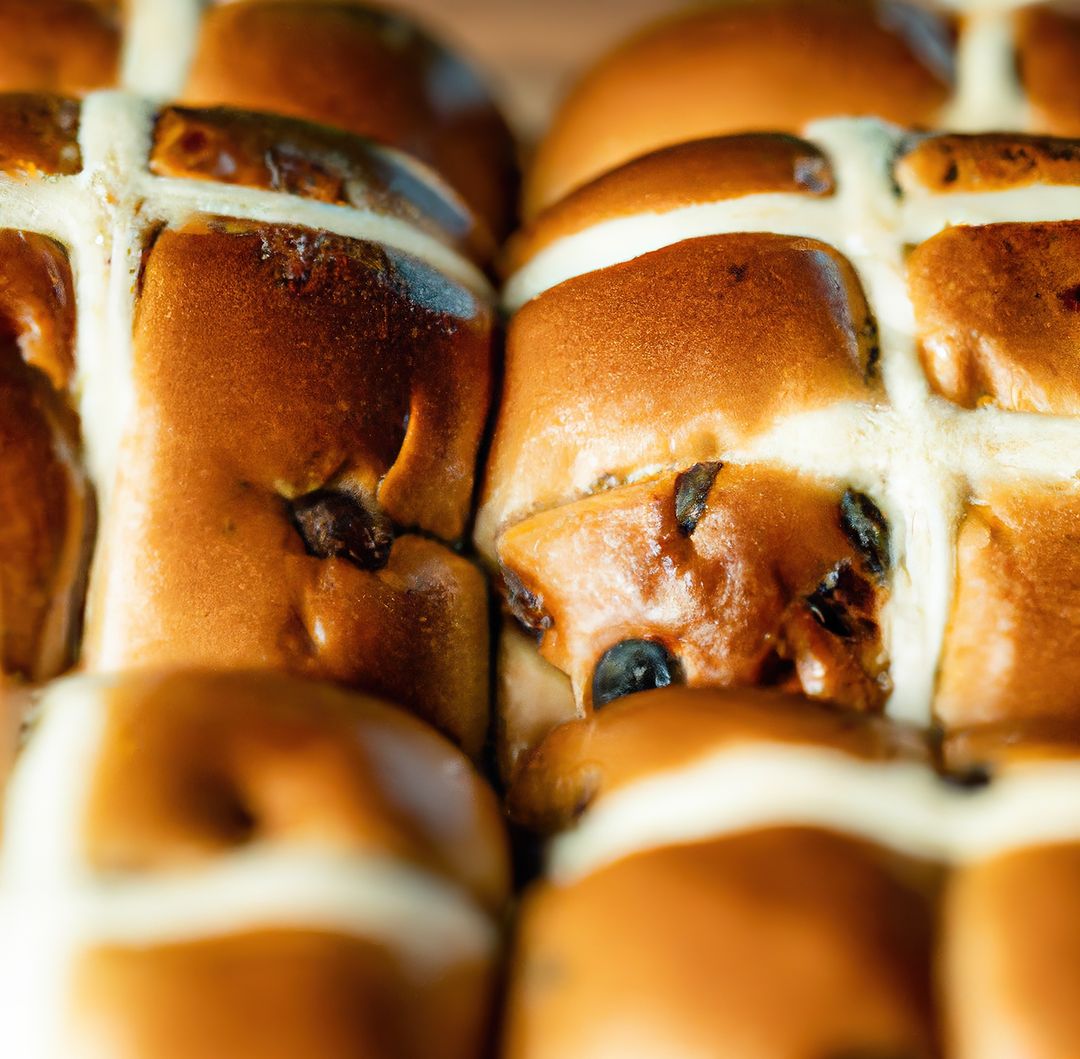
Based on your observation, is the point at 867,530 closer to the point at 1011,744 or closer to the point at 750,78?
the point at 1011,744

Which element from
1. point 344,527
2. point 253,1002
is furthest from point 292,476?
point 253,1002

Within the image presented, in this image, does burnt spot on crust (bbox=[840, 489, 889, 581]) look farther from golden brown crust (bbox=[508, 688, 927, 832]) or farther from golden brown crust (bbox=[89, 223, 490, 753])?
golden brown crust (bbox=[89, 223, 490, 753])

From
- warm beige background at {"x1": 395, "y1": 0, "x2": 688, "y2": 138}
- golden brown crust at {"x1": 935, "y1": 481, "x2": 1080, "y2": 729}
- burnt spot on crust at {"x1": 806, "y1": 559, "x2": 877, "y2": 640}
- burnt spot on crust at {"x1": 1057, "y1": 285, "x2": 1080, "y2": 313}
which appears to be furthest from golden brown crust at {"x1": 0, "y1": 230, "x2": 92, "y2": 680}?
warm beige background at {"x1": 395, "y1": 0, "x2": 688, "y2": 138}

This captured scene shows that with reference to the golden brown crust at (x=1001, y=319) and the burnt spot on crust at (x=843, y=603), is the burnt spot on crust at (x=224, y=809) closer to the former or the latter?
the burnt spot on crust at (x=843, y=603)

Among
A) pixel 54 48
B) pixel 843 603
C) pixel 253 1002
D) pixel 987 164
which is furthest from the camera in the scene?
pixel 54 48

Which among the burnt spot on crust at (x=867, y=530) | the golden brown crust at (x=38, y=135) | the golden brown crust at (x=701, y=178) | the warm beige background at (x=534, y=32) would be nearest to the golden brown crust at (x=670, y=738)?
the burnt spot on crust at (x=867, y=530)

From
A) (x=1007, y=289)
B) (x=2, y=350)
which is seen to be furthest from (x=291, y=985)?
(x=1007, y=289)

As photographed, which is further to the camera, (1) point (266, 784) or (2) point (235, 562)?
(2) point (235, 562)

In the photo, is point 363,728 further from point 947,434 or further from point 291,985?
point 947,434
